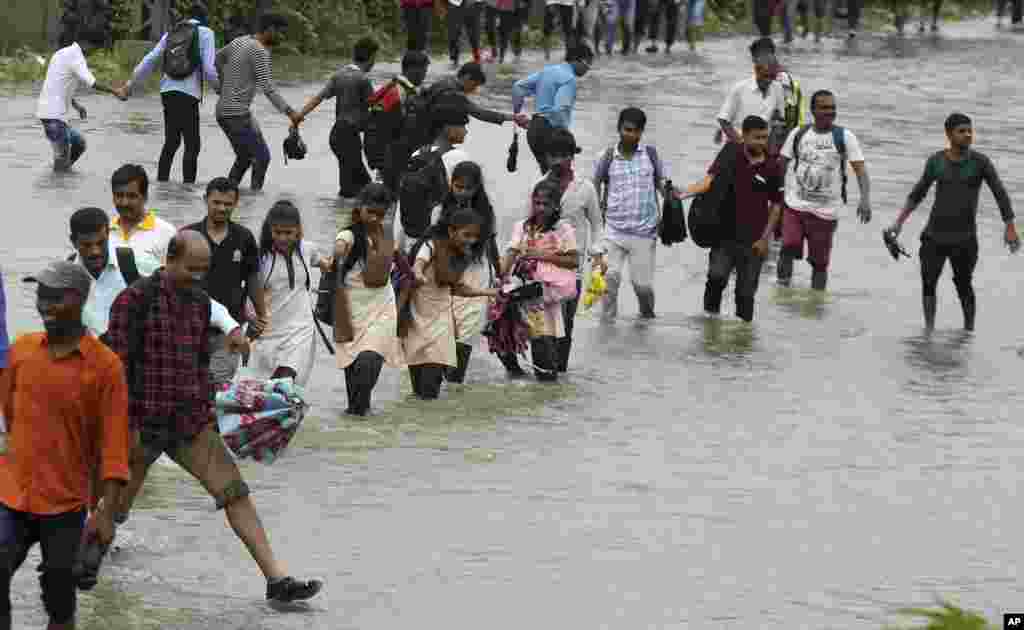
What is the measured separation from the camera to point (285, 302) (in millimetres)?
11875

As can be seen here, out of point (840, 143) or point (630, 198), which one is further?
point (840, 143)

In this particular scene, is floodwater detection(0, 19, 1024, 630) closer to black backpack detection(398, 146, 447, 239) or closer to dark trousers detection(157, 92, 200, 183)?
dark trousers detection(157, 92, 200, 183)

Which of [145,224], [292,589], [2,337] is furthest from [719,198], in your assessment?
[2,337]

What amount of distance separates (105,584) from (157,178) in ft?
38.5

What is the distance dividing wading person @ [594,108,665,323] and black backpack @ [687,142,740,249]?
1.00 ft

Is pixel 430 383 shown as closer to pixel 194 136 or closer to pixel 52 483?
pixel 52 483

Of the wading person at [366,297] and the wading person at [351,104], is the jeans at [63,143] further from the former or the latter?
the wading person at [366,297]

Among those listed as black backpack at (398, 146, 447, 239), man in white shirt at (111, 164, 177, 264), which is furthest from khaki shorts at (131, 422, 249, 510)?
black backpack at (398, 146, 447, 239)

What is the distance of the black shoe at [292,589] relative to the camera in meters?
9.08

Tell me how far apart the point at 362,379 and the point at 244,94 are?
8.06 metres

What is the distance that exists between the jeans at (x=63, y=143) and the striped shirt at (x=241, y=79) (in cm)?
151

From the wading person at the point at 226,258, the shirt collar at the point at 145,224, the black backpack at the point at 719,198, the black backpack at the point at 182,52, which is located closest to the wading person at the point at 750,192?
the black backpack at the point at 719,198

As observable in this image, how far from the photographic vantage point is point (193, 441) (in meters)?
9.05

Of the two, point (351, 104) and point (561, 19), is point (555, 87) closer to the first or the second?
point (351, 104)
